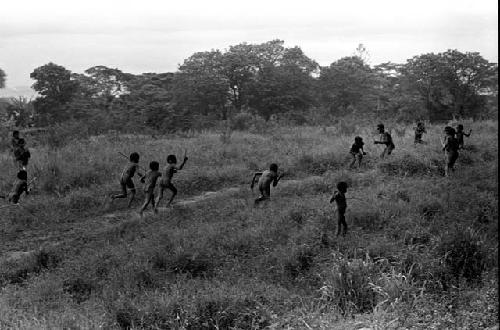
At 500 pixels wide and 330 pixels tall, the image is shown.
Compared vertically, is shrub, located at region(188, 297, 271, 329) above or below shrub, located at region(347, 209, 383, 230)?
below

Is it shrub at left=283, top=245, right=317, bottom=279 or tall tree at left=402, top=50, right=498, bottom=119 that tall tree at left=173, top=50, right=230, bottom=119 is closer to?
tall tree at left=402, top=50, right=498, bottom=119

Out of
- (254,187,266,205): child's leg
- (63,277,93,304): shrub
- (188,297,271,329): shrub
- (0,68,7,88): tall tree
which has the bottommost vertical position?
(63,277,93,304): shrub

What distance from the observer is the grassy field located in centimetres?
578

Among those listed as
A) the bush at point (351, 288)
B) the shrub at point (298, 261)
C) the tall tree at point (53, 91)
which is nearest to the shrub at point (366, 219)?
the shrub at point (298, 261)

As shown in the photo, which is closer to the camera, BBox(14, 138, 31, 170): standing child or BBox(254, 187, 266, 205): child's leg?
BBox(254, 187, 266, 205): child's leg

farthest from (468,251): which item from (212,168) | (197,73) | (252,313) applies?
(197,73)

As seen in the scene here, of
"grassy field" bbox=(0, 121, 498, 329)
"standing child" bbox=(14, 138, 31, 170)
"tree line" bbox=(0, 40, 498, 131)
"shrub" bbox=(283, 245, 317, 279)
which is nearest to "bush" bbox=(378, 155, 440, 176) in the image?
"grassy field" bbox=(0, 121, 498, 329)

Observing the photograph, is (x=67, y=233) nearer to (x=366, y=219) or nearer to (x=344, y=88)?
(x=366, y=219)

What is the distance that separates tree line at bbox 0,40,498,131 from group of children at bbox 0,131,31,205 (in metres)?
14.1

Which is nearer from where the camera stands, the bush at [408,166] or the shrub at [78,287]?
the shrub at [78,287]

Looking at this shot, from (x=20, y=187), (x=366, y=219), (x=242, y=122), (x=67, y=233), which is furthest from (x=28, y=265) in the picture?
(x=242, y=122)

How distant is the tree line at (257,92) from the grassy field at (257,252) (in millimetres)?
17882

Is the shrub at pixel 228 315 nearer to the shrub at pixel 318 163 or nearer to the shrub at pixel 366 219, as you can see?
the shrub at pixel 366 219

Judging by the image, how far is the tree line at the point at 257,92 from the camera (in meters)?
32.8
